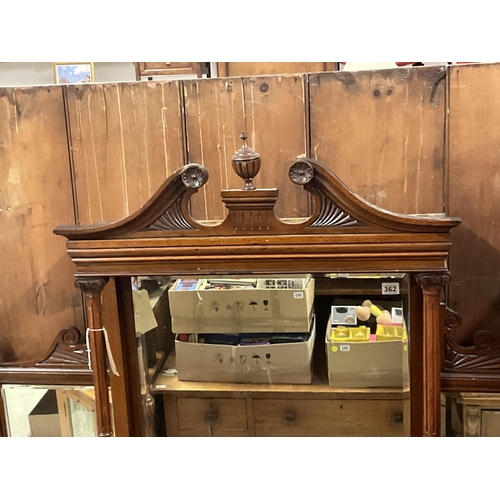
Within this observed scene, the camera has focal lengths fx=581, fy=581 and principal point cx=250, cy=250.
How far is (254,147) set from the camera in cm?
128

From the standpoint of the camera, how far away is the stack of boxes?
1.16 m

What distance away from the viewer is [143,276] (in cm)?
114

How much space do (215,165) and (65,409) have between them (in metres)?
0.69

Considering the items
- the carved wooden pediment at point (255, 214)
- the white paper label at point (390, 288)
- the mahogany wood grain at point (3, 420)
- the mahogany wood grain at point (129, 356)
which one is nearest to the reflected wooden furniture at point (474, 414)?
the white paper label at point (390, 288)

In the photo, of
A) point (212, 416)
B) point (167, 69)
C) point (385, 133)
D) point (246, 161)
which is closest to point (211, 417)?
point (212, 416)

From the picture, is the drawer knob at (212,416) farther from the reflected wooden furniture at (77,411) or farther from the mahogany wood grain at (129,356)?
the reflected wooden furniture at (77,411)

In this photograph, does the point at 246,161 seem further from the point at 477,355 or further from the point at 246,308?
the point at 477,355

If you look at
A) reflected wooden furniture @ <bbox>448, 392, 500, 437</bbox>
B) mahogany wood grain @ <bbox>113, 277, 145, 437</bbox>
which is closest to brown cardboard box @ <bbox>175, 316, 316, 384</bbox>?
mahogany wood grain @ <bbox>113, 277, 145, 437</bbox>

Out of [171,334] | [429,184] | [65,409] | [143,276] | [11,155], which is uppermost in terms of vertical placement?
[11,155]

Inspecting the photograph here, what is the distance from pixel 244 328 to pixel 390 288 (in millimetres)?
301

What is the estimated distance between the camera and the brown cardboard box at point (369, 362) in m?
1.16

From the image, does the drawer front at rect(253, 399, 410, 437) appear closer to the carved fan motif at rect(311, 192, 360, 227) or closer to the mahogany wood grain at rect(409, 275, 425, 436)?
the mahogany wood grain at rect(409, 275, 425, 436)
